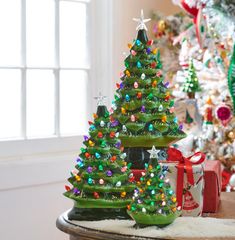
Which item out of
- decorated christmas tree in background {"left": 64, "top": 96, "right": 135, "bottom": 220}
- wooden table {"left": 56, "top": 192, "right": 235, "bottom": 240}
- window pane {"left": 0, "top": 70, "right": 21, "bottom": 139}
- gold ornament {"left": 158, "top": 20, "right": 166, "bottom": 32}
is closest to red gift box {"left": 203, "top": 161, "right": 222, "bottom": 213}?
wooden table {"left": 56, "top": 192, "right": 235, "bottom": 240}

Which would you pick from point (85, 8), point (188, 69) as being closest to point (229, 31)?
point (188, 69)

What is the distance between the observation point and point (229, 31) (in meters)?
3.63

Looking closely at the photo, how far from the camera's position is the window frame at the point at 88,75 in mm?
3373

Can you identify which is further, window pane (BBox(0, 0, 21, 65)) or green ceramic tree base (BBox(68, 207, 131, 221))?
window pane (BBox(0, 0, 21, 65))

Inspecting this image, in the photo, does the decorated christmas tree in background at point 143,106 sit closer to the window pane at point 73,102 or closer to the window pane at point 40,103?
the window pane at point 40,103

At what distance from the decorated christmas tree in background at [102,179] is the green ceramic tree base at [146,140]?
17cm

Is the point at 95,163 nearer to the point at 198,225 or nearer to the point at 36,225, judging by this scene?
the point at 198,225

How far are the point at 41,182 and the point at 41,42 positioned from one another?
2.35ft

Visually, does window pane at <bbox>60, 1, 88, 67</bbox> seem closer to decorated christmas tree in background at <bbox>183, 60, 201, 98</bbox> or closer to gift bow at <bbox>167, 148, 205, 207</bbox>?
decorated christmas tree in background at <bbox>183, 60, 201, 98</bbox>

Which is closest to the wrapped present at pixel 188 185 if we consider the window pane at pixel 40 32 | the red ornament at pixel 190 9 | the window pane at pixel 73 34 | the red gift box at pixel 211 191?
the red gift box at pixel 211 191

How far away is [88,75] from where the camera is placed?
12.4 ft

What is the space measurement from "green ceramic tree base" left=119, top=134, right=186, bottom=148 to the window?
1344 millimetres

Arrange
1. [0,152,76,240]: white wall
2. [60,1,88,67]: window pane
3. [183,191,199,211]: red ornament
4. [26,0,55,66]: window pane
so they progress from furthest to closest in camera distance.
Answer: [60,1,88,67]: window pane → [26,0,55,66]: window pane → [0,152,76,240]: white wall → [183,191,199,211]: red ornament

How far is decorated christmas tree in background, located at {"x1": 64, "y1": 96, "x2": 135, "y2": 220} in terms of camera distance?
1.86 m
